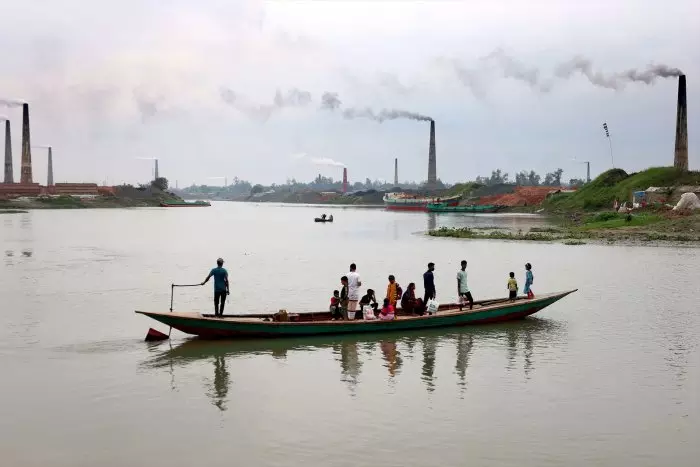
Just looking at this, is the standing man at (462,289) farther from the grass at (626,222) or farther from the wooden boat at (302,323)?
the grass at (626,222)

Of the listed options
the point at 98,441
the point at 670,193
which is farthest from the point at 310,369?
the point at 670,193

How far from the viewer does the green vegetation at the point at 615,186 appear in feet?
284

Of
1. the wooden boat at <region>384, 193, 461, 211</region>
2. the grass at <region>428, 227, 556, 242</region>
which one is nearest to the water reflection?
the grass at <region>428, 227, 556, 242</region>

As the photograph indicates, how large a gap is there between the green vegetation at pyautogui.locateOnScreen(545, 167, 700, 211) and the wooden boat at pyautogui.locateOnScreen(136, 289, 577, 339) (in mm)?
70523

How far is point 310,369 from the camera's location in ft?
54.1

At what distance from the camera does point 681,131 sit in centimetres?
8700

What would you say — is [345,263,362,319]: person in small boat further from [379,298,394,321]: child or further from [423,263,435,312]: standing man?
[423,263,435,312]: standing man

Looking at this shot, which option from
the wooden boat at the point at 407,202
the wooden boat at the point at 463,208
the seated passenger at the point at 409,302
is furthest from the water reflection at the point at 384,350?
the wooden boat at the point at 407,202

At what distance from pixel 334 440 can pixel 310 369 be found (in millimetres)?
4725

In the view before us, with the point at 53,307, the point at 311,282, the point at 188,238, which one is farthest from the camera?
the point at 188,238

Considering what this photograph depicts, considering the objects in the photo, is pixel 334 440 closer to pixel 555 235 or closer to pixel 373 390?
pixel 373 390

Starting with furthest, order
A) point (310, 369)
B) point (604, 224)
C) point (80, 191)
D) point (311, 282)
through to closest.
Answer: point (80, 191) → point (604, 224) → point (311, 282) → point (310, 369)

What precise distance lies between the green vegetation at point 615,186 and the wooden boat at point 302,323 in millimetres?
70523

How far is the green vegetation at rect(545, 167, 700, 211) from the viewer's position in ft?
284
